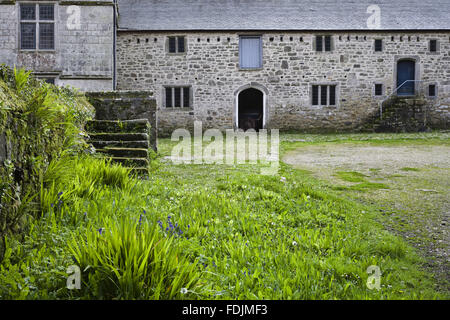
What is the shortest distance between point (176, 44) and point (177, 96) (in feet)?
8.56

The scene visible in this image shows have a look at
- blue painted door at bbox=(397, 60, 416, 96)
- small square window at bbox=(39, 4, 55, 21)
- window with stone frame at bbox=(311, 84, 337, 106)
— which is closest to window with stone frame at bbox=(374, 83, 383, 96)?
blue painted door at bbox=(397, 60, 416, 96)

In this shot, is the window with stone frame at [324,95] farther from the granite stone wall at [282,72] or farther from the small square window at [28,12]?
the small square window at [28,12]

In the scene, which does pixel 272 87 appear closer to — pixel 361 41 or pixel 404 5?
pixel 361 41

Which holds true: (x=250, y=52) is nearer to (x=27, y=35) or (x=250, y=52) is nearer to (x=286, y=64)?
(x=286, y=64)

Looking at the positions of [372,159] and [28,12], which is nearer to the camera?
[372,159]

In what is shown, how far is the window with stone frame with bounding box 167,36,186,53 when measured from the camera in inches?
691

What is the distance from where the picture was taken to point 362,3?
19438mm

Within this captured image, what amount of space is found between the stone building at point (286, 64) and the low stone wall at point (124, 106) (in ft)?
32.6

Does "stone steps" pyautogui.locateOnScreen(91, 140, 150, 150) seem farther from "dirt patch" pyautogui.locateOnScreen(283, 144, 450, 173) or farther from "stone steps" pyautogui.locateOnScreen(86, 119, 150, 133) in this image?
"dirt patch" pyautogui.locateOnScreen(283, 144, 450, 173)

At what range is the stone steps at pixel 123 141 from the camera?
5602mm

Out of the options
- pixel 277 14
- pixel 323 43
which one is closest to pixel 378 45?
pixel 323 43

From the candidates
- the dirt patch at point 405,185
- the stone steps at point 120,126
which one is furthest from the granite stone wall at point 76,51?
the dirt patch at point 405,185

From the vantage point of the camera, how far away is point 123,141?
243 inches
